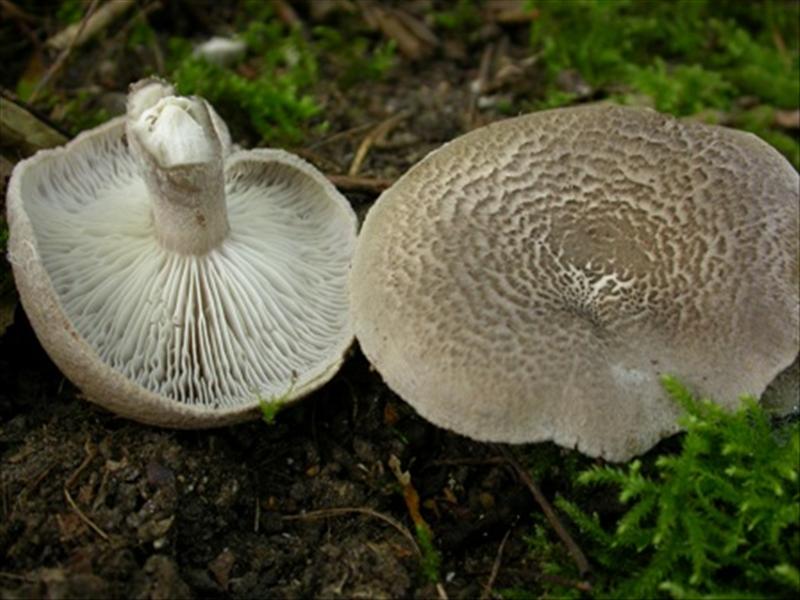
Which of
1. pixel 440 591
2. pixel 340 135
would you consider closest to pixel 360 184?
pixel 340 135

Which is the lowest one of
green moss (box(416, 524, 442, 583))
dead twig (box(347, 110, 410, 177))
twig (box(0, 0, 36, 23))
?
green moss (box(416, 524, 442, 583))

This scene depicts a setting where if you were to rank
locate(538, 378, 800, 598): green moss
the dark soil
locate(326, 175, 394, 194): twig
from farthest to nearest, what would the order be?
locate(326, 175, 394, 194): twig < the dark soil < locate(538, 378, 800, 598): green moss

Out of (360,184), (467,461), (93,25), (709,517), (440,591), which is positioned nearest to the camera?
(709,517)

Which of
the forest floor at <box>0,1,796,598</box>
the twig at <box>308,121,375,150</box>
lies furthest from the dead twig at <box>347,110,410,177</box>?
the forest floor at <box>0,1,796,598</box>

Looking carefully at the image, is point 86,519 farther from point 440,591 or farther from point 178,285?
point 440,591

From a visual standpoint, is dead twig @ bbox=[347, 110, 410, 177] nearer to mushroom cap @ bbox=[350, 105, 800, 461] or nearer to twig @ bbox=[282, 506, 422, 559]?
mushroom cap @ bbox=[350, 105, 800, 461]

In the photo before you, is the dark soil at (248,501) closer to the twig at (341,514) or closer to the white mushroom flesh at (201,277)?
the twig at (341,514)

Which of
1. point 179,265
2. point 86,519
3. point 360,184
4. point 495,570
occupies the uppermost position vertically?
point 179,265
